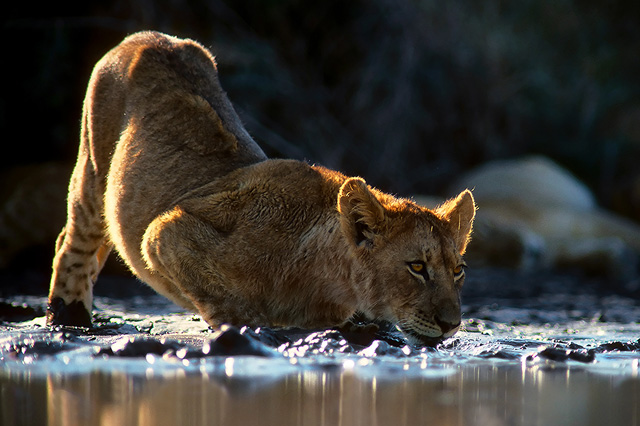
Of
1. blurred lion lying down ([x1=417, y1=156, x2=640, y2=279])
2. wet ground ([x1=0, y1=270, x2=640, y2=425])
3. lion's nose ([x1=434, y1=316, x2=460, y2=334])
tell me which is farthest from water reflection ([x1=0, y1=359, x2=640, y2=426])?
blurred lion lying down ([x1=417, y1=156, x2=640, y2=279])

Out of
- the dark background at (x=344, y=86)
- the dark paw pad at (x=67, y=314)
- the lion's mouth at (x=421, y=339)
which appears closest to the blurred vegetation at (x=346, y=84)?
the dark background at (x=344, y=86)

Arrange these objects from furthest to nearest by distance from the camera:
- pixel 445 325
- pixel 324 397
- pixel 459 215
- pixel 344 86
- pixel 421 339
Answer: pixel 344 86
pixel 459 215
pixel 421 339
pixel 445 325
pixel 324 397

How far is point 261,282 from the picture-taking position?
526 cm

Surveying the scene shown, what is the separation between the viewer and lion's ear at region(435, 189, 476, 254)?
5.55 m

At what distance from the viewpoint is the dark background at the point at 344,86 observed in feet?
40.5

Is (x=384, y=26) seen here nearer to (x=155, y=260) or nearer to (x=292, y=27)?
(x=292, y=27)

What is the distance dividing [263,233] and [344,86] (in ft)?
30.6

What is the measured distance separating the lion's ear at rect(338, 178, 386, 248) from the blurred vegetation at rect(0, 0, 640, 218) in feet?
25.3

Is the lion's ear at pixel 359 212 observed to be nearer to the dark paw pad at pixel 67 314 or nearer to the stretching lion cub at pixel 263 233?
the stretching lion cub at pixel 263 233

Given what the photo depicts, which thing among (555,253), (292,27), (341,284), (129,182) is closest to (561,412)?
(341,284)

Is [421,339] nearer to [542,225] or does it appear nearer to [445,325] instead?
[445,325]

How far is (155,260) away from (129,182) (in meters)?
0.88

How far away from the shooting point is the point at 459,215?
5621 mm


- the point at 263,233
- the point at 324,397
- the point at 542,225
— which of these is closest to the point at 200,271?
the point at 263,233
